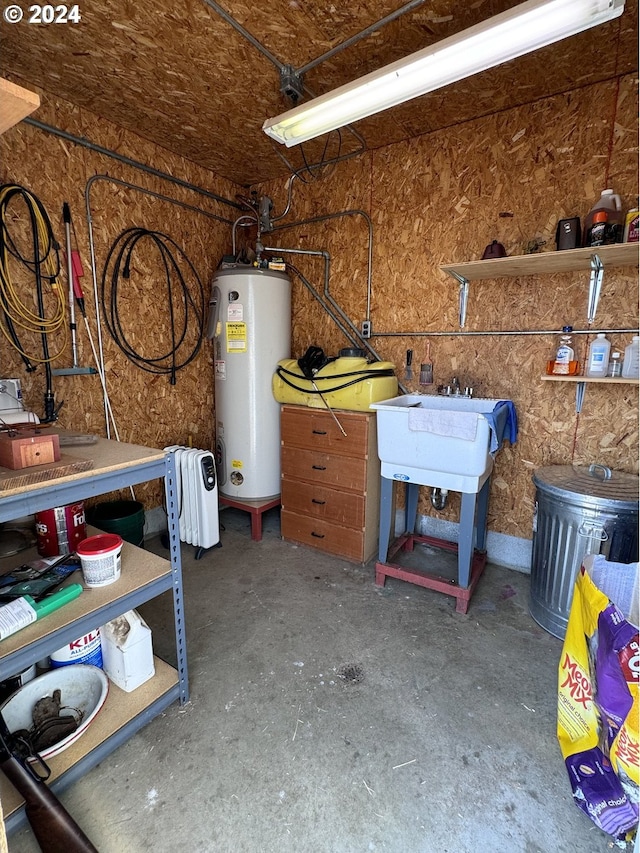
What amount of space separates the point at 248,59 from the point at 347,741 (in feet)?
9.17

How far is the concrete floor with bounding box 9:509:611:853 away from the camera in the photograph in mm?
1083

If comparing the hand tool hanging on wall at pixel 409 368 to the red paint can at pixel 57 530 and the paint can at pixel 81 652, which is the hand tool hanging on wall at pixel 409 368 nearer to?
the red paint can at pixel 57 530

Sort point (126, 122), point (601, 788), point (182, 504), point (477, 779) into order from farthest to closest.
Result: 1. point (182, 504)
2. point (126, 122)
3. point (477, 779)
4. point (601, 788)

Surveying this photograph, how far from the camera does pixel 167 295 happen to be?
2771 mm

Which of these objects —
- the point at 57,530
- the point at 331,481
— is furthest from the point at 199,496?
the point at 57,530

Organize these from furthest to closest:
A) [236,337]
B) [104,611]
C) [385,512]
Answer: [236,337] < [385,512] < [104,611]

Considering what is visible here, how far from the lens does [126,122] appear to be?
2336 mm

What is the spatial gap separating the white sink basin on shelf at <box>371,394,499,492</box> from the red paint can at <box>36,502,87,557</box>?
1.44 metres

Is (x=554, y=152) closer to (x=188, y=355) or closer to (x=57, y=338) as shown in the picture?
(x=188, y=355)

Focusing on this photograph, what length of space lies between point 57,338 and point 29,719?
179 cm

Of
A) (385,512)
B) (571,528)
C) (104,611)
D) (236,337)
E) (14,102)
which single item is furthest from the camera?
(236,337)

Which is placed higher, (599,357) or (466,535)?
(599,357)

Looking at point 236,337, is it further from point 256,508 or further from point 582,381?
point 582,381

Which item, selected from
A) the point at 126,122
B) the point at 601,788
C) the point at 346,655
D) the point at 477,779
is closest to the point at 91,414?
the point at 126,122
